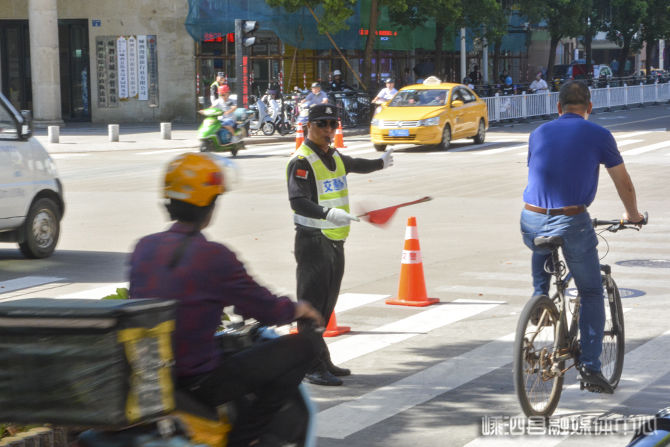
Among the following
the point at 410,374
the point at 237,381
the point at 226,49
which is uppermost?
the point at 226,49

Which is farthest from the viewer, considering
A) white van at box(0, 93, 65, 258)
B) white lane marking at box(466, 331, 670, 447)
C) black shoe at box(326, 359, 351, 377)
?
white van at box(0, 93, 65, 258)

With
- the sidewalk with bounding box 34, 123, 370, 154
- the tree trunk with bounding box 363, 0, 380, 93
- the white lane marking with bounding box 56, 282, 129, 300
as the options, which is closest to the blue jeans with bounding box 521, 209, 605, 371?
the white lane marking with bounding box 56, 282, 129, 300

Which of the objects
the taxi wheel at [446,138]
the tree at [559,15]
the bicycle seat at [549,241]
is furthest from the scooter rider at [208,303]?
the tree at [559,15]

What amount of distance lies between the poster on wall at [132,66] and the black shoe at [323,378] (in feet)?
109

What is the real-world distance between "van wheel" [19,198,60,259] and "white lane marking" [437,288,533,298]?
182 inches

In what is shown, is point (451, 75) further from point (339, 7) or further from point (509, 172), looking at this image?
point (509, 172)

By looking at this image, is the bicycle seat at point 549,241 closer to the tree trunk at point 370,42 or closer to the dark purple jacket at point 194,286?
the dark purple jacket at point 194,286

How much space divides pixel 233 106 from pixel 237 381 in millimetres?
22476

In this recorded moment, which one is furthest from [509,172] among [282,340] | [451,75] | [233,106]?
[451,75]

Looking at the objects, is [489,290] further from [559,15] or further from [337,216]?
[559,15]

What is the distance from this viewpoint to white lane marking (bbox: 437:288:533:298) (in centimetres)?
978

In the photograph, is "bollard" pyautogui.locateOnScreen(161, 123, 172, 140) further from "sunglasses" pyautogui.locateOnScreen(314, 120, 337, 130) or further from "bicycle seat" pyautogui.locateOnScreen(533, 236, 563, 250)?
"bicycle seat" pyautogui.locateOnScreen(533, 236, 563, 250)

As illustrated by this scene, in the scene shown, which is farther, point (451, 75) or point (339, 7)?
point (451, 75)

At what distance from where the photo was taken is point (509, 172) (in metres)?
20.9
